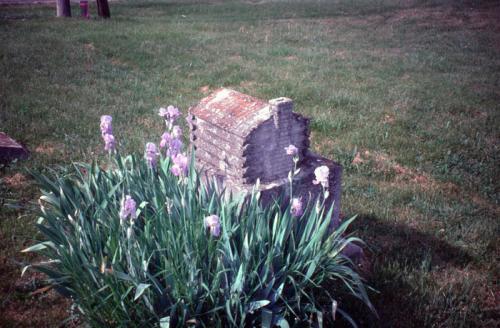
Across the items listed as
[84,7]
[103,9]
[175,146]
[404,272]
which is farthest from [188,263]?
[84,7]

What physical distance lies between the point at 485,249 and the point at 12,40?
12347mm

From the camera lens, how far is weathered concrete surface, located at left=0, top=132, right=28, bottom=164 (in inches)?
233

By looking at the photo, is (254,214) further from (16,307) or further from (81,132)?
(81,132)

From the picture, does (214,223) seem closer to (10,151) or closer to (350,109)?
(10,151)

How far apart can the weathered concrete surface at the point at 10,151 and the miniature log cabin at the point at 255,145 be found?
2.81m

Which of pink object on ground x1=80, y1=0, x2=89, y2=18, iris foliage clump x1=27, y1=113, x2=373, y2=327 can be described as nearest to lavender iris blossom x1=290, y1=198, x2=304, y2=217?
iris foliage clump x1=27, y1=113, x2=373, y2=327

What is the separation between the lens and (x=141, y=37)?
538 inches

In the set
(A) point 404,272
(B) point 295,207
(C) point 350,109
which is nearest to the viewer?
(B) point 295,207

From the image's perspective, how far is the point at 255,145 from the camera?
3.98 m

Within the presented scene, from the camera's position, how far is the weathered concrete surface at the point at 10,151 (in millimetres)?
5923

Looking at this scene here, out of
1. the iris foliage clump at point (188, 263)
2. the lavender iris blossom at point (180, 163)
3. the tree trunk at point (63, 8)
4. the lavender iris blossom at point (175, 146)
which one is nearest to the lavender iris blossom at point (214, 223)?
the iris foliage clump at point (188, 263)

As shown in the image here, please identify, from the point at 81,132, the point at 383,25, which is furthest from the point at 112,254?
the point at 383,25

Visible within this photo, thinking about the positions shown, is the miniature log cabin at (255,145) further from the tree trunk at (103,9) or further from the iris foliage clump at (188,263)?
the tree trunk at (103,9)

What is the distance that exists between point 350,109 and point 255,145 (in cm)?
487
